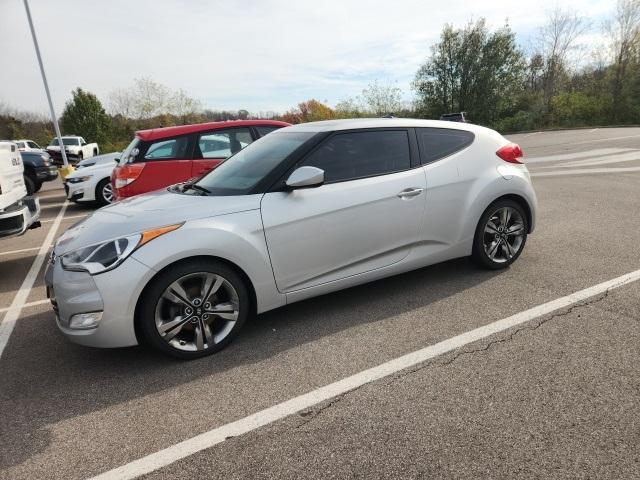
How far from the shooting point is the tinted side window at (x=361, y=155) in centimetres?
366

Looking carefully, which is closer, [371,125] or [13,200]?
[371,125]

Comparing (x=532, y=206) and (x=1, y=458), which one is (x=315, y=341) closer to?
(x=1, y=458)

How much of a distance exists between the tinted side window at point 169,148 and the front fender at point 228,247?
4.23 metres

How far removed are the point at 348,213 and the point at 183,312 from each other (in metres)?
1.45

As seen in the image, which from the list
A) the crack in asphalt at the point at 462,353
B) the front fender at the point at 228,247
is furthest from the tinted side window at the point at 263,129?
the crack in asphalt at the point at 462,353

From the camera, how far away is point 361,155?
12.5 feet

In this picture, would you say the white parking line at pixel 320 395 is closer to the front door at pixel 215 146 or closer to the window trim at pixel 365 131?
the window trim at pixel 365 131

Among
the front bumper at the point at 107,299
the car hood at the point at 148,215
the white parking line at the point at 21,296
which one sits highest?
the car hood at the point at 148,215

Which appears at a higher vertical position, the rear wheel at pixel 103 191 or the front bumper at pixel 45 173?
the front bumper at pixel 45 173

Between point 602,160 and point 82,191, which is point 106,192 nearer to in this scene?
point 82,191

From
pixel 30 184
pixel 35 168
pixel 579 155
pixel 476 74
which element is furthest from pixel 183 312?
pixel 476 74

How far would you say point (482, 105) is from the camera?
128 ft

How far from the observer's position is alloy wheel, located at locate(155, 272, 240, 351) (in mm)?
3084

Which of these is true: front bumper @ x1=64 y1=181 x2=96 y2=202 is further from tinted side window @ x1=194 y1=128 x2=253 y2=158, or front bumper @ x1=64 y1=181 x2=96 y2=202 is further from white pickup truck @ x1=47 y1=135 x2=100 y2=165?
white pickup truck @ x1=47 y1=135 x2=100 y2=165
